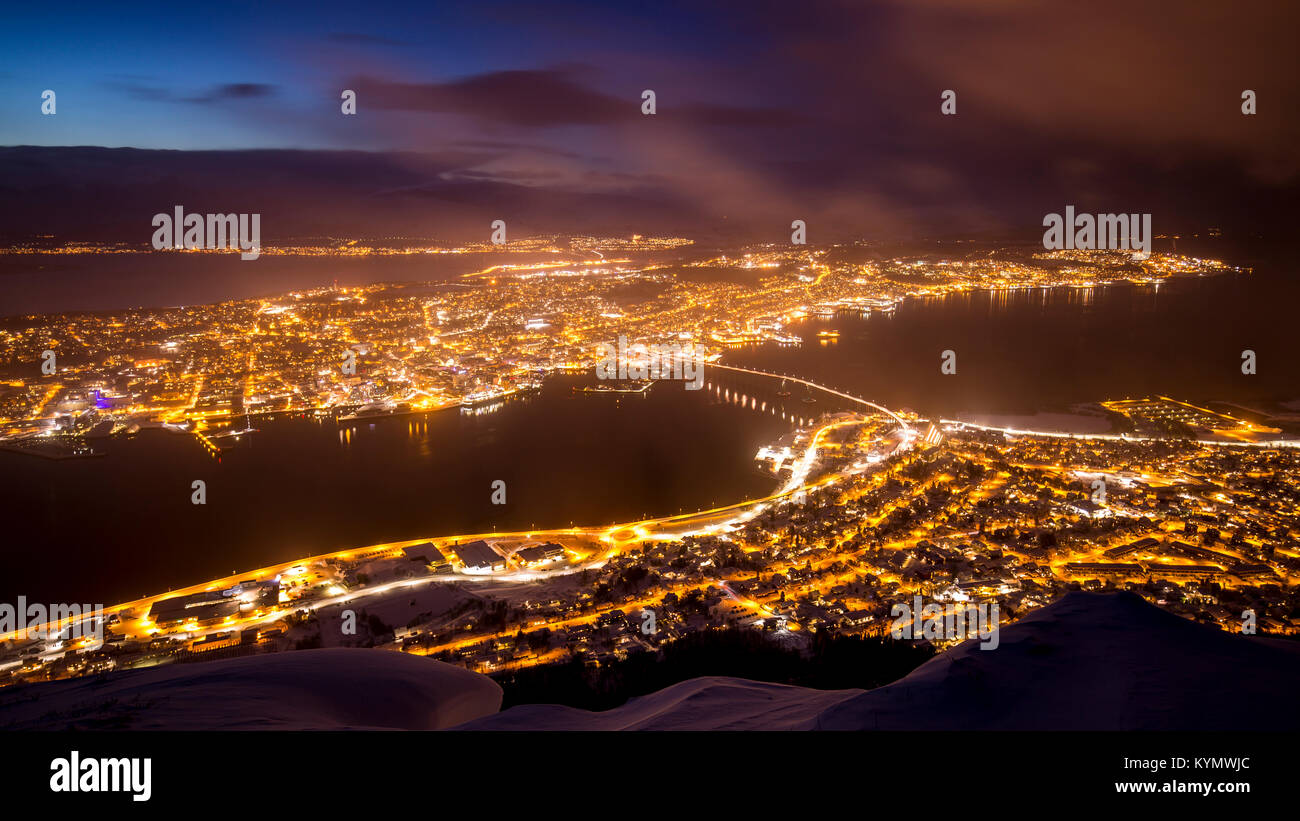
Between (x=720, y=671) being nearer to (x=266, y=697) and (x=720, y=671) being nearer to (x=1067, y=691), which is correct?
(x=1067, y=691)

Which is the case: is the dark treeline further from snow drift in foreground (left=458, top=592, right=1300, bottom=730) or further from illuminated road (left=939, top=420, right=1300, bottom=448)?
illuminated road (left=939, top=420, right=1300, bottom=448)

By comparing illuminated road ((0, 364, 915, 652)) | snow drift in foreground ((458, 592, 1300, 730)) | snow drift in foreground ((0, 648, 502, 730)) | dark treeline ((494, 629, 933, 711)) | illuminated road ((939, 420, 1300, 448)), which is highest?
snow drift in foreground ((458, 592, 1300, 730))

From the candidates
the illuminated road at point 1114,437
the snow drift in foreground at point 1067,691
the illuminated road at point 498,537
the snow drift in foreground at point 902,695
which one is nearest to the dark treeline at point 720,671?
the snow drift in foreground at point 902,695

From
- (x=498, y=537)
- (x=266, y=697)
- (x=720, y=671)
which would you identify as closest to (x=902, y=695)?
(x=266, y=697)

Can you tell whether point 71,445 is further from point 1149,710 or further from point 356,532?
point 1149,710

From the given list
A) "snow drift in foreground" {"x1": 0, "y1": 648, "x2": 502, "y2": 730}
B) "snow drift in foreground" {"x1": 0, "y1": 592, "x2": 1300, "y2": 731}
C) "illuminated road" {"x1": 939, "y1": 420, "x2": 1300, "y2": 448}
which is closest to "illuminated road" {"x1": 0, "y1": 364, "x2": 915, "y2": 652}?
"illuminated road" {"x1": 939, "y1": 420, "x2": 1300, "y2": 448}

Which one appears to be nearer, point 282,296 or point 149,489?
point 149,489
